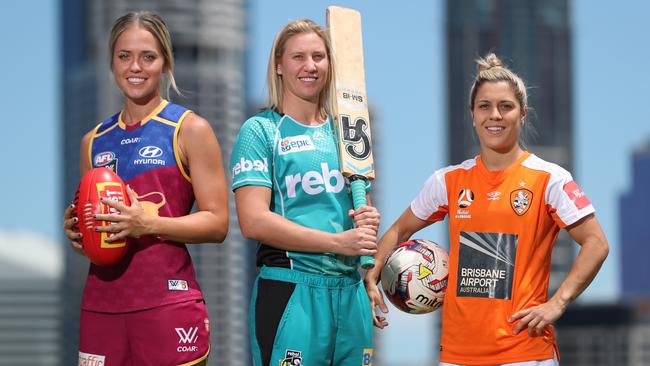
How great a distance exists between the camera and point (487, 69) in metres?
7.68

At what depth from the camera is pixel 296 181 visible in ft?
24.3

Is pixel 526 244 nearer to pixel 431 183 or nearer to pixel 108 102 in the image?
pixel 431 183

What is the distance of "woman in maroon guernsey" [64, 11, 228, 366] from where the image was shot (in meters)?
7.21

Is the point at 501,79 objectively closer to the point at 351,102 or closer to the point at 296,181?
the point at 351,102

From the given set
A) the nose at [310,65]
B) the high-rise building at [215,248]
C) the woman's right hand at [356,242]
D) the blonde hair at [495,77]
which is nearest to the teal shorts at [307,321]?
the woman's right hand at [356,242]

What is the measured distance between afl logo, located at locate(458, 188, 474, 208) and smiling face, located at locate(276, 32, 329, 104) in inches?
41.2

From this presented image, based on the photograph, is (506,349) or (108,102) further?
(108,102)

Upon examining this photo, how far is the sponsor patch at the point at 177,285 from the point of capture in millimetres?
7289

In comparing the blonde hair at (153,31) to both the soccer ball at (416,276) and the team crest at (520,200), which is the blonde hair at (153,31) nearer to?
the soccer ball at (416,276)

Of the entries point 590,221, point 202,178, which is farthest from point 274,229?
point 590,221

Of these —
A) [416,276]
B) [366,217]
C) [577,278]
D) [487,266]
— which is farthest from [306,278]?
[577,278]

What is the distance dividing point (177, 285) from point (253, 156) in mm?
848

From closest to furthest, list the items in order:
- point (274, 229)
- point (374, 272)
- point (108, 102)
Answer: point (274, 229) < point (374, 272) < point (108, 102)

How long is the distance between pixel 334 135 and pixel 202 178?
2.75 feet
